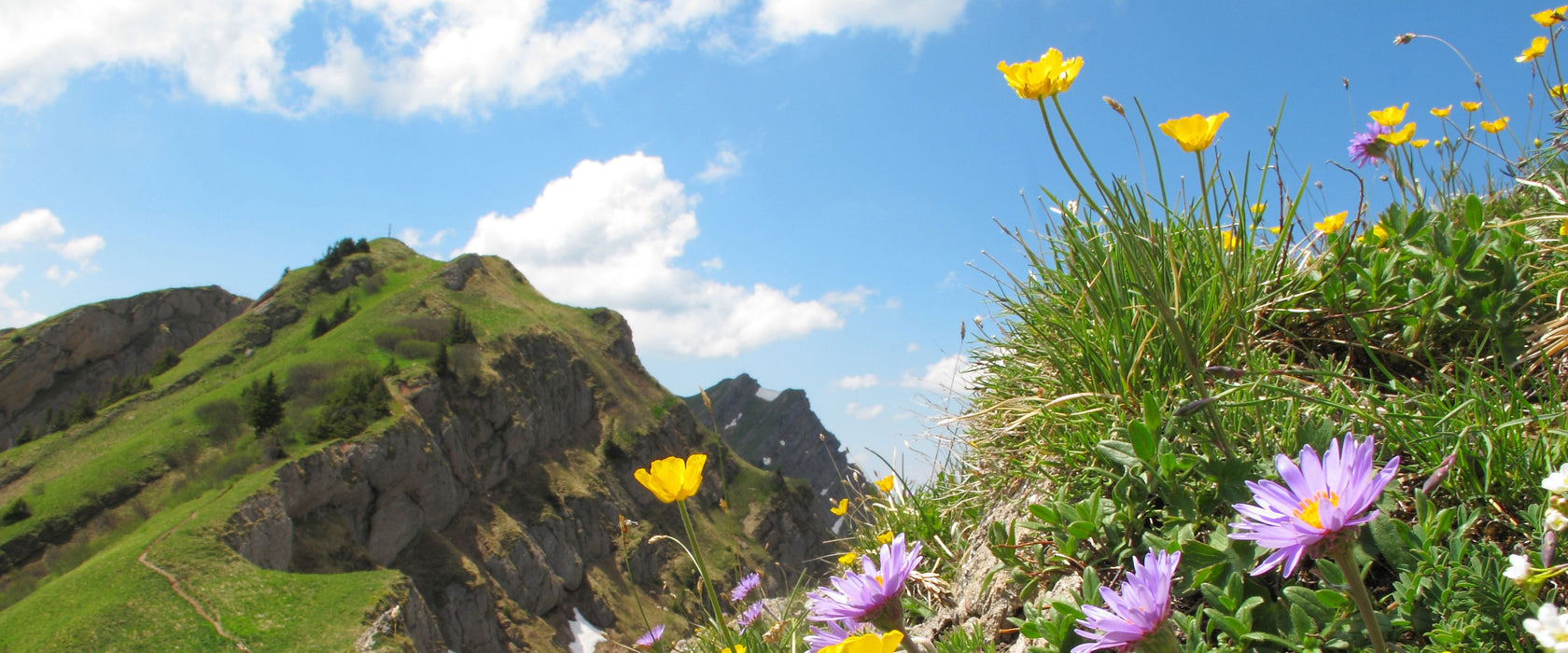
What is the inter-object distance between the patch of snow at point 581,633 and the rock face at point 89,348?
4058 centimetres

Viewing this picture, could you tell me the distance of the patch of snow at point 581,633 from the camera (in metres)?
60.3

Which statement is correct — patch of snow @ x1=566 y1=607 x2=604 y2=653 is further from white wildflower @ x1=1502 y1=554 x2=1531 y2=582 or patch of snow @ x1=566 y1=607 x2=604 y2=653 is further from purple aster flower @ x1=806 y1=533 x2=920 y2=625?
white wildflower @ x1=1502 y1=554 x2=1531 y2=582

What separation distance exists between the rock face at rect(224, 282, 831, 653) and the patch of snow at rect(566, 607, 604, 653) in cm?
96

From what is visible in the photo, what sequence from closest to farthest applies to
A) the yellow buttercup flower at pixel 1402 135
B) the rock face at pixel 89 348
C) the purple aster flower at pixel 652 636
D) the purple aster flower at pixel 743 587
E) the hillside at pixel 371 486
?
1. the purple aster flower at pixel 652 636
2. the yellow buttercup flower at pixel 1402 135
3. the purple aster flower at pixel 743 587
4. the hillside at pixel 371 486
5. the rock face at pixel 89 348

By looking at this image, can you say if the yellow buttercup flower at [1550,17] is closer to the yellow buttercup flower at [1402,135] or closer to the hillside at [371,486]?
the yellow buttercup flower at [1402,135]

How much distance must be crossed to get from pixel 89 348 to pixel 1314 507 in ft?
299

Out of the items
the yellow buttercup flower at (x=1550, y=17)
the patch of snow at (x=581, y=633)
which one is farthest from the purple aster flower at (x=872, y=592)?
the patch of snow at (x=581, y=633)

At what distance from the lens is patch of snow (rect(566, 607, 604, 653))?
198ft

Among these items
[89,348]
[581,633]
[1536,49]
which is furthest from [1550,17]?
[89,348]

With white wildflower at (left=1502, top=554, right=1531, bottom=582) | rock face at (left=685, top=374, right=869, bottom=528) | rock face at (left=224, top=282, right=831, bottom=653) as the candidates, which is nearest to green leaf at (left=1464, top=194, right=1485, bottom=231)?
white wildflower at (left=1502, top=554, right=1531, bottom=582)

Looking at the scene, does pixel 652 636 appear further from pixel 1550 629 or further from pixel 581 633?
pixel 581 633

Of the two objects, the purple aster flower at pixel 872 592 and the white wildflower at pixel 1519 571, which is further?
the purple aster flower at pixel 872 592

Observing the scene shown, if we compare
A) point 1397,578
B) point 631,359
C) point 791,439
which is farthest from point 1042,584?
point 791,439

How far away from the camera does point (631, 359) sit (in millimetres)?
90000
